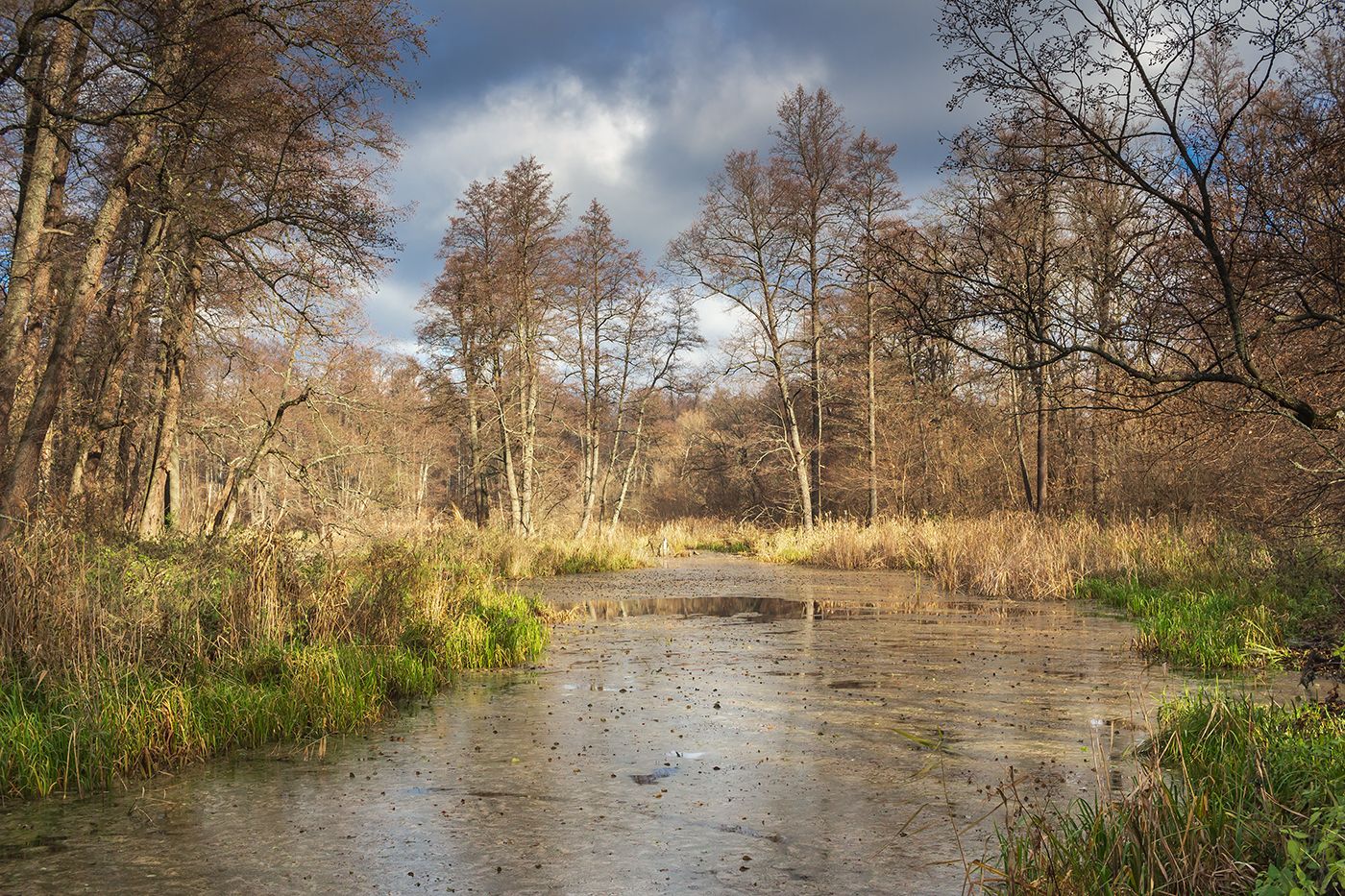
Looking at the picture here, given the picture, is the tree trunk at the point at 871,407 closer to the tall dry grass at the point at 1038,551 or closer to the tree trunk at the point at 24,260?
the tall dry grass at the point at 1038,551

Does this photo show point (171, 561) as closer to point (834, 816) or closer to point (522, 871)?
point (522, 871)

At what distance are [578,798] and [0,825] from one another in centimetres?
287

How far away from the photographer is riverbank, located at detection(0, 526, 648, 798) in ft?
17.1

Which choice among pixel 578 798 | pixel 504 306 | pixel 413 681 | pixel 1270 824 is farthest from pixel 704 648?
pixel 504 306

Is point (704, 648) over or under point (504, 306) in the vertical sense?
under

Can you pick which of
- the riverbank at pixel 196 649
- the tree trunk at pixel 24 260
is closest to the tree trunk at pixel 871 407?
the riverbank at pixel 196 649

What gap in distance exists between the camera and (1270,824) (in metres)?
3.01

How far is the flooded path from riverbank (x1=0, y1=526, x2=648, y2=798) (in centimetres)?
34

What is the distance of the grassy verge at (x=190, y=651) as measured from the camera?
5215mm

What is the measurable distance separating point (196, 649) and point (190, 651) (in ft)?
0.62

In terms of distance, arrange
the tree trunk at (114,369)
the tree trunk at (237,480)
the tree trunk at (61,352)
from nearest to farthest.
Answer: the tree trunk at (61,352), the tree trunk at (237,480), the tree trunk at (114,369)

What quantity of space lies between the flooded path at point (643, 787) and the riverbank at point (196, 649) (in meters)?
0.34

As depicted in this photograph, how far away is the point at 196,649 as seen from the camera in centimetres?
629

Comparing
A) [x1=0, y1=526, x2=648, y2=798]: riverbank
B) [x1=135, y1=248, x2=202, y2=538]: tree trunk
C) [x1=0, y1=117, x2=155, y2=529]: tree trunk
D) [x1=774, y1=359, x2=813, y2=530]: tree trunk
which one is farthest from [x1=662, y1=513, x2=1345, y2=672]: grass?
[x1=135, y1=248, x2=202, y2=538]: tree trunk
